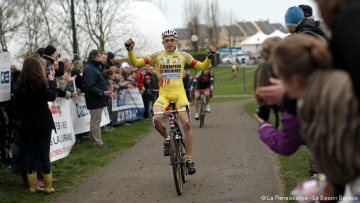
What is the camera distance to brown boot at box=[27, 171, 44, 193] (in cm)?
606

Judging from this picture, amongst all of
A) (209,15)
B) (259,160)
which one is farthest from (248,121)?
(209,15)

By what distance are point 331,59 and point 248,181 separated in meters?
4.40

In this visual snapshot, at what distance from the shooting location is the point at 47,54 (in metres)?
7.95

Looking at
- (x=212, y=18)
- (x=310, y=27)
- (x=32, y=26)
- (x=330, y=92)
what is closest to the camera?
(x=330, y=92)

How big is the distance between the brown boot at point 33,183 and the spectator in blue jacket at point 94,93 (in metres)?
3.73

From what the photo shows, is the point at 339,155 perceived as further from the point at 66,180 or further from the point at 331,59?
the point at 66,180

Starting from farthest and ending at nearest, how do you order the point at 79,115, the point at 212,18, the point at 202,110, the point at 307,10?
1. the point at 212,18
2. the point at 202,110
3. the point at 79,115
4. the point at 307,10

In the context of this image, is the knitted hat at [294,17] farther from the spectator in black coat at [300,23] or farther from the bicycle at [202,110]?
the bicycle at [202,110]

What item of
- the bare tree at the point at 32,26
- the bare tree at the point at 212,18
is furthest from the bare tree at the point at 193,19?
the bare tree at the point at 32,26

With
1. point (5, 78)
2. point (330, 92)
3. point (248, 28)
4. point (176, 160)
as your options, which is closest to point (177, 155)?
point (176, 160)

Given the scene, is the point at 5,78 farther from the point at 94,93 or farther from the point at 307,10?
the point at 307,10

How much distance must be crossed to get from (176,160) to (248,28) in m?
132

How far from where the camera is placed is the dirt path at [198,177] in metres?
5.60

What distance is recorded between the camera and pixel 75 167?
7727 mm
